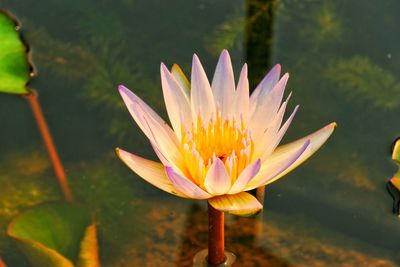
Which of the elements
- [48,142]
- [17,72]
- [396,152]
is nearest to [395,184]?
[396,152]

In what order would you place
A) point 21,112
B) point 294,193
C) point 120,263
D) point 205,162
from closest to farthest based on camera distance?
point 205,162
point 120,263
point 294,193
point 21,112

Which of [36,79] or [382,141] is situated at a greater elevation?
[36,79]

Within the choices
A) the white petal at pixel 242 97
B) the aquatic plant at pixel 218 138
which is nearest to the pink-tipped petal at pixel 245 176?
the aquatic plant at pixel 218 138

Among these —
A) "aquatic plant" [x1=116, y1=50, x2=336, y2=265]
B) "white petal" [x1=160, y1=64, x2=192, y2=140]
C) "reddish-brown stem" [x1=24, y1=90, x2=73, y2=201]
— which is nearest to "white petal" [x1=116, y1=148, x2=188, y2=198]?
"aquatic plant" [x1=116, y1=50, x2=336, y2=265]

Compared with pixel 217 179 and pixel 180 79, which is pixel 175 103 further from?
pixel 217 179

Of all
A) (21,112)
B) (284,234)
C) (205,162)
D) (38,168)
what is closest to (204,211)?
(284,234)

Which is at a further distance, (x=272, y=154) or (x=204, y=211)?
(x=204, y=211)

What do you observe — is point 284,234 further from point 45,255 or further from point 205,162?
point 45,255
